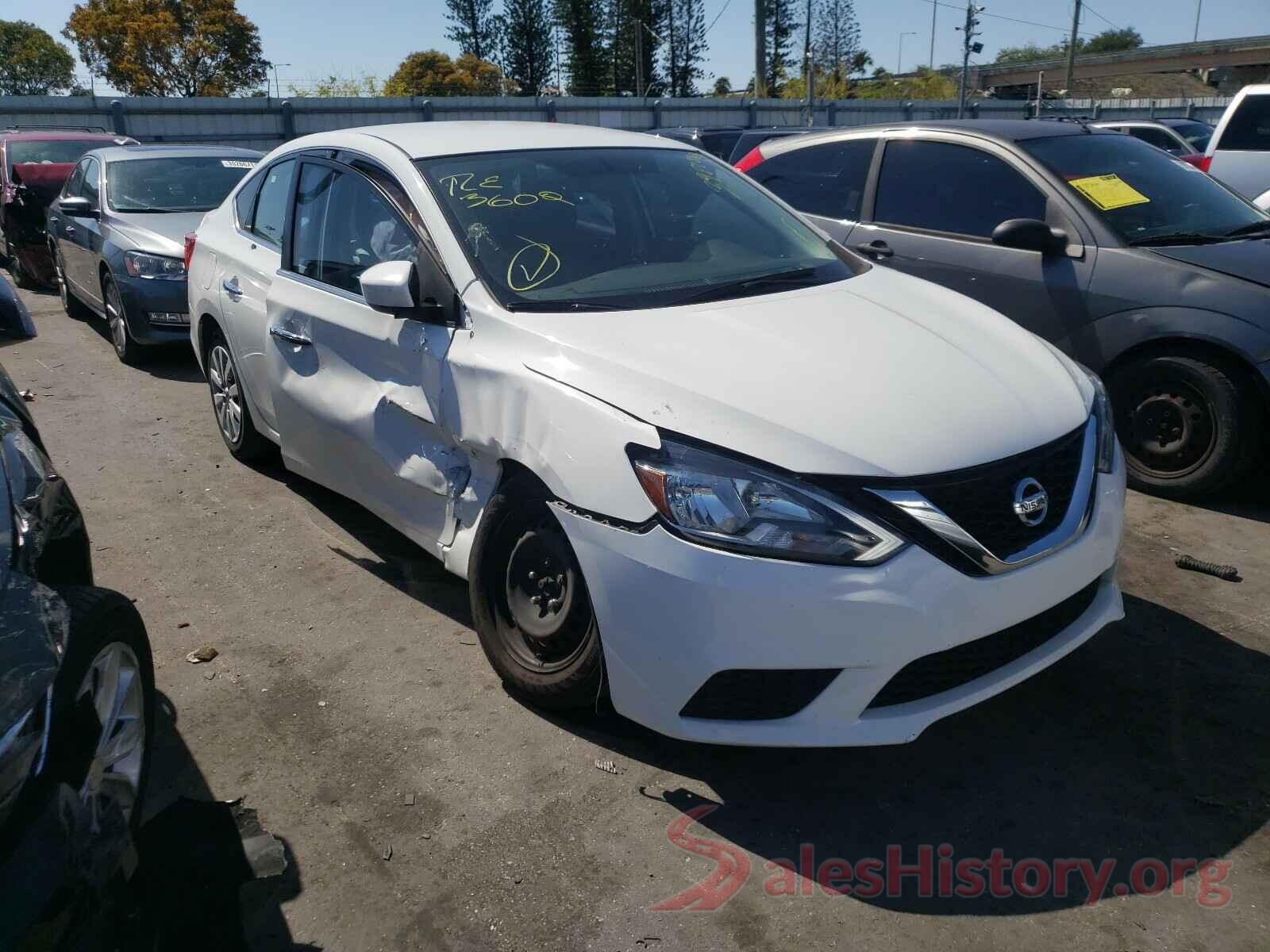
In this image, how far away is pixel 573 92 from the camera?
70938 mm

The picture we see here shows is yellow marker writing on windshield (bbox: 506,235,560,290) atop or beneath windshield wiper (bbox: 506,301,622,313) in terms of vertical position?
atop

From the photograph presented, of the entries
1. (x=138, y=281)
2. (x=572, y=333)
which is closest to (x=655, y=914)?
(x=572, y=333)

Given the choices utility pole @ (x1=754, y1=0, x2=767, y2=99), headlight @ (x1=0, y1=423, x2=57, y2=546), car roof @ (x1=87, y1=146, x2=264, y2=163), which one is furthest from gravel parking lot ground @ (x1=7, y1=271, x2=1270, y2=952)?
utility pole @ (x1=754, y1=0, x2=767, y2=99)

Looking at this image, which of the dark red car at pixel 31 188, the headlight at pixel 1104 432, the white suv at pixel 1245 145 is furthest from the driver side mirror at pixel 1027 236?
the dark red car at pixel 31 188

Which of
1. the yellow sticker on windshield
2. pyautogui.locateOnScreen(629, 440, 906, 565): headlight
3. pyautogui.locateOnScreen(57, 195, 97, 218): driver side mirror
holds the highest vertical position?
the yellow sticker on windshield

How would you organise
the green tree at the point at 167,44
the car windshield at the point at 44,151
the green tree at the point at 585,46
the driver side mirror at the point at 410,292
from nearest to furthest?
the driver side mirror at the point at 410,292 → the car windshield at the point at 44,151 → the green tree at the point at 167,44 → the green tree at the point at 585,46

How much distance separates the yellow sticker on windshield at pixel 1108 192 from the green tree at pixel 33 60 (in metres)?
88.8

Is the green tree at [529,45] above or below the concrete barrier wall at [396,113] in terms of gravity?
above

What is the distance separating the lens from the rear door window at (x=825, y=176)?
611 centimetres

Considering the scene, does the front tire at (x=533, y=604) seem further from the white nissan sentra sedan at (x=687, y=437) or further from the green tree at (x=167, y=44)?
the green tree at (x=167, y=44)

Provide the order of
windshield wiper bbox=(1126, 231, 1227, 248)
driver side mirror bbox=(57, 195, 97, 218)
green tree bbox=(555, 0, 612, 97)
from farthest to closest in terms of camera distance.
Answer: green tree bbox=(555, 0, 612, 97) < driver side mirror bbox=(57, 195, 97, 218) < windshield wiper bbox=(1126, 231, 1227, 248)

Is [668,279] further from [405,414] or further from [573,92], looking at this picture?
[573,92]

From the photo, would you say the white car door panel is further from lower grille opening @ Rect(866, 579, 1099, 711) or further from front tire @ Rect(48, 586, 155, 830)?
lower grille opening @ Rect(866, 579, 1099, 711)

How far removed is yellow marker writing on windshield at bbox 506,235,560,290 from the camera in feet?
11.1
